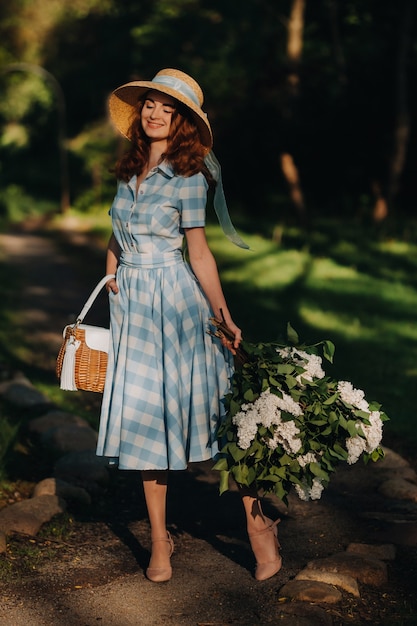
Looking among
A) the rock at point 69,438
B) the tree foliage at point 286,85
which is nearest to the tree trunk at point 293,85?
the tree foliage at point 286,85

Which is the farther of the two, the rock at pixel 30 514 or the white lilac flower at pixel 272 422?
the rock at pixel 30 514

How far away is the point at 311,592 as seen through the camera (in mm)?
3973

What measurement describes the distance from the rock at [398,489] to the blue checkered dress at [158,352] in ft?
5.18

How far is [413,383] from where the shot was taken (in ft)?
26.7

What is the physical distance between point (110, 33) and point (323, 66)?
900cm

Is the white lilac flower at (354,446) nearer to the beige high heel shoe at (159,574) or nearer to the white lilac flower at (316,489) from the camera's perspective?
the white lilac flower at (316,489)

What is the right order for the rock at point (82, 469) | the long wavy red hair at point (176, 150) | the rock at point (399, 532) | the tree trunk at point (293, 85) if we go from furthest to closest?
the tree trunk at point (293, 85) < the rock at point (82, 469) < the rock at point (399, 532) < the long wavy red hair at point (176, 150)

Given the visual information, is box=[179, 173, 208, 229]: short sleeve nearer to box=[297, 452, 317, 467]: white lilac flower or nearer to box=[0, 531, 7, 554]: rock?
box=[297, 452, 317, 467]: white lilac flower

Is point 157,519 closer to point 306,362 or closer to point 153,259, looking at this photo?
point 306,362

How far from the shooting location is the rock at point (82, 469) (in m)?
5.59

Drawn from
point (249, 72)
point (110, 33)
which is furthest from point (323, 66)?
point (110, 33)

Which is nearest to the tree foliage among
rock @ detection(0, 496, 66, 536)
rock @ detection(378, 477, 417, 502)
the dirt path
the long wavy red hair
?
rock @ detection(378, 477, 417, 502)

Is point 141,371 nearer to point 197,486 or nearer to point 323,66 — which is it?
point 197,486

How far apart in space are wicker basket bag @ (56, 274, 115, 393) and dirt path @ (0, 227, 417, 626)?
830 mm
